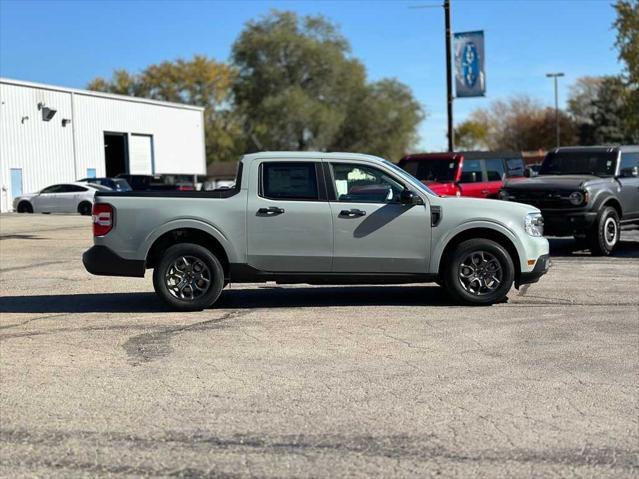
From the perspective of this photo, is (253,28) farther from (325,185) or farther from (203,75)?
(325,185)

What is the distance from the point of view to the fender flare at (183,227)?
29.9 feet

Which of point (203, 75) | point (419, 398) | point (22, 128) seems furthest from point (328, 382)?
point (203, 75)

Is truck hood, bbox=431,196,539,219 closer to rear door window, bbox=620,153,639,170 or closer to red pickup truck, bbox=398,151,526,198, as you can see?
rear door window, bbox=620,153,639,170

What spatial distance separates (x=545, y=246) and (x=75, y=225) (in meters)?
18.3

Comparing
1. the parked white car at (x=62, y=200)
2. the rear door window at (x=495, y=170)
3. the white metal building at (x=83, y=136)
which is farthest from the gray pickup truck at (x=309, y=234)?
the white metal building at (x=83, y=136)

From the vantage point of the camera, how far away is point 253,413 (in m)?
5.38

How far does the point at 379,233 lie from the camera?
9227 millimetres

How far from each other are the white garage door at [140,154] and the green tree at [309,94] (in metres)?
20.3

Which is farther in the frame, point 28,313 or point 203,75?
point 203,75

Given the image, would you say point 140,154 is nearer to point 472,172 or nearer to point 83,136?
point 83,136

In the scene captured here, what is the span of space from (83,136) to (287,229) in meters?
38.3

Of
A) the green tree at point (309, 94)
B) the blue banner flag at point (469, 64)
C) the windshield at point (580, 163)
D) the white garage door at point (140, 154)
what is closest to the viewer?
the windshield at point (580, 163)

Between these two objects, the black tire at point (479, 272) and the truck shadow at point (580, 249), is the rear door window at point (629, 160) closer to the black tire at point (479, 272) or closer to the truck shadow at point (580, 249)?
the truck shadow at point (580, 249)

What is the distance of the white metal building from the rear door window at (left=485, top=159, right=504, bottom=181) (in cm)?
2807
